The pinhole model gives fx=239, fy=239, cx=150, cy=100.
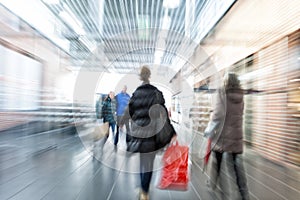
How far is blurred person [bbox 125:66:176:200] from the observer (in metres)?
1.82

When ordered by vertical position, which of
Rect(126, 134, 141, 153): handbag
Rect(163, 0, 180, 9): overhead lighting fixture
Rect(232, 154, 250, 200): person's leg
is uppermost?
Rect(163, 0, 180, 9): overhead lighting fixture

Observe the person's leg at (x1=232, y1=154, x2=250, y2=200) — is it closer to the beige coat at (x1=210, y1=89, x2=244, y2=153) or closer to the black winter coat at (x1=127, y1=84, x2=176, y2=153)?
the beige coat at (x1=210, y1=89, x2=244, y2=153)

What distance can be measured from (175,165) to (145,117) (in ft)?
1.71

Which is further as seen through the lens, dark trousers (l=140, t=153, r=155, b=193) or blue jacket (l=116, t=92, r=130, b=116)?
blue jacket (l=116, t=92, r=130, b=116)

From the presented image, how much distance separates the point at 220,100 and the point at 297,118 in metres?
2.01

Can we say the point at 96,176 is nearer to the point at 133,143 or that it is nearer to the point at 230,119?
the point at 133,143

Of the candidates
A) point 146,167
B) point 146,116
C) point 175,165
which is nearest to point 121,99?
point 146,116

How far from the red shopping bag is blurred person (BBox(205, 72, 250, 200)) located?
0.32 metres

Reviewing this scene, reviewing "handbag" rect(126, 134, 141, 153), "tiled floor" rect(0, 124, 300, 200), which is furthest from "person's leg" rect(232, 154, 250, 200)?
"handbag" rect(126, 134, 141, 153)

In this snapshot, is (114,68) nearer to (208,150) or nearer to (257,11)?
(208,150)

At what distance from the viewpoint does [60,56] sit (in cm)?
684

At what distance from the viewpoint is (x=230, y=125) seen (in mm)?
1967

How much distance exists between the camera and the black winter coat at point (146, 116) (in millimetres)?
1815

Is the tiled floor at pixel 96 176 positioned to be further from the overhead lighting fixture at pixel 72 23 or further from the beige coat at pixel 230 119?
the overhead lighting fixture at pixel 72 23
